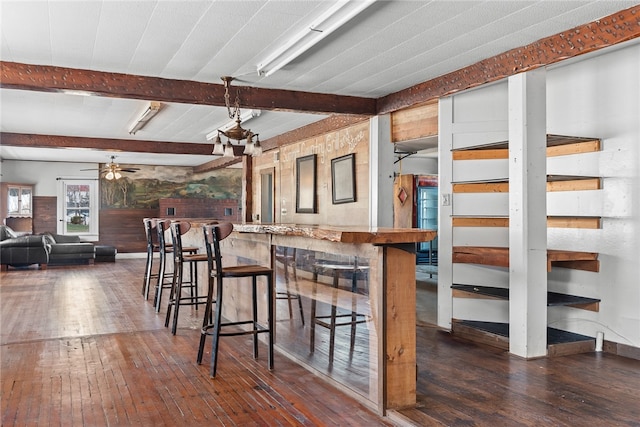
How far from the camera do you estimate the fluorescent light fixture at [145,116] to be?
21.6 feet

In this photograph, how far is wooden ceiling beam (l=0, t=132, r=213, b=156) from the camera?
8.95m

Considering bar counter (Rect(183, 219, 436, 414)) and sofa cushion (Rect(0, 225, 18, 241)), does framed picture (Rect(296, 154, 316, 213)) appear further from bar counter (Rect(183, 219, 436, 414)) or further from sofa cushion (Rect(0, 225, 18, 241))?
sofa cushion (Rect(0, 225, 18, 241))

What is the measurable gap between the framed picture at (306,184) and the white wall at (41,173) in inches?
318

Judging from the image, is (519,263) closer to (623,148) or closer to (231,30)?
(623,148)

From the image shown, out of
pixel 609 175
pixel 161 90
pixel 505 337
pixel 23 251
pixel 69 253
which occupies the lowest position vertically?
pixel 505 337

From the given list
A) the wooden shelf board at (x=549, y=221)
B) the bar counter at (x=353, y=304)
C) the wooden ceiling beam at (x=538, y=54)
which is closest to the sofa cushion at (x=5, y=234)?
the bar counter at (x=353, y=304)

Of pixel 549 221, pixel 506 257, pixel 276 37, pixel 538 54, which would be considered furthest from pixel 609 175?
pixel 276 37

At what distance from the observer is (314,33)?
Answer: 12.9 ft

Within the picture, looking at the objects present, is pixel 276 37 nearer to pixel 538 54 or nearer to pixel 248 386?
pixel 538 54

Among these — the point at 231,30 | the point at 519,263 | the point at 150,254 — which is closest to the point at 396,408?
the point at 519,263

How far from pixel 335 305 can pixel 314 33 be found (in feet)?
6.61

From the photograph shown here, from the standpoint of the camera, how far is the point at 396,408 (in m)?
3.04

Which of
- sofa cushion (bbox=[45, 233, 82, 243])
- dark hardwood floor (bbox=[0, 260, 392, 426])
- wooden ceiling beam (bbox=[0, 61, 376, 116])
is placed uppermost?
wooden ceiling beam (bbox=[0, 61, 376, 116])

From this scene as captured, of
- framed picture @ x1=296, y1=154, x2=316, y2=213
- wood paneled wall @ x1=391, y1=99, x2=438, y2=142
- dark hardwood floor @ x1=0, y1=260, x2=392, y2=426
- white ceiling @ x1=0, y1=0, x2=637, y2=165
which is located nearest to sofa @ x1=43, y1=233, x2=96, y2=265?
framed picture @ x1=296, y1=154, x2=316, y2=213
